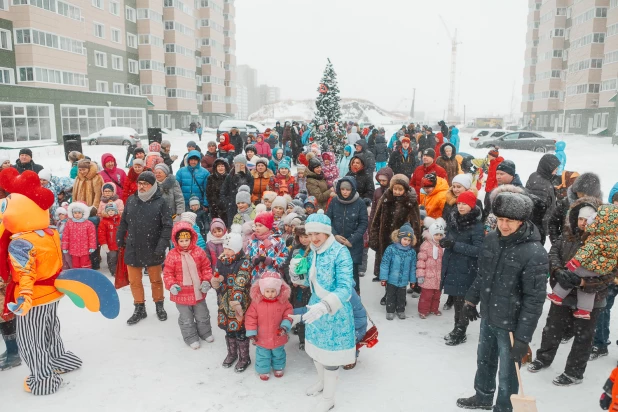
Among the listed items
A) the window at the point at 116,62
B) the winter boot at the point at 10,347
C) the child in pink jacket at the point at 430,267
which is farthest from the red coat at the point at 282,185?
the window at the point at 116,62

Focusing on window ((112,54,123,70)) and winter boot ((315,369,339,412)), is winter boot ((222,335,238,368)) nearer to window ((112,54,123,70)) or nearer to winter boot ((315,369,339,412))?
winter boot ((315,369,339,412))

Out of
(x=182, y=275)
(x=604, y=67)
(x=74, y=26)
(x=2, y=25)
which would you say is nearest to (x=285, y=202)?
(x=182, y=275)

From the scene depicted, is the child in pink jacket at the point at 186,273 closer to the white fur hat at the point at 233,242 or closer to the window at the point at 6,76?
the white fur hat at the point at 233,242

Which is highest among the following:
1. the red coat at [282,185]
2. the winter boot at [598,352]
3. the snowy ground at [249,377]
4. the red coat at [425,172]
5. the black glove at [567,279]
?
the red coat at [425,172]

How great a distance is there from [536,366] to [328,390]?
7.33 feet

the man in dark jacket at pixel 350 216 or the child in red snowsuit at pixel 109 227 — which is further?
the child in red snowsuit at pixel 109 227

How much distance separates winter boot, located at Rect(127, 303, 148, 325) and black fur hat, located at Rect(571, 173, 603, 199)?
17.8ft

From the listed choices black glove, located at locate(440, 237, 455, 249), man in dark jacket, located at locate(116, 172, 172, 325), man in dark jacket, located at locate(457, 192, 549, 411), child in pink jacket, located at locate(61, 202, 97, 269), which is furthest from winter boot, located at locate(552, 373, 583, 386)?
child in pink jacket, located at locate(61, 202, 97, 269)

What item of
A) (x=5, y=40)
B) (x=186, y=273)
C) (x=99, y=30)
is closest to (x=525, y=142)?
(x=186, y=273)

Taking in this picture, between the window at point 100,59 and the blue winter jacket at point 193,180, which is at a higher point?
the window at point 100,59

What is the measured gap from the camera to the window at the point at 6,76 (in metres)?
28.3

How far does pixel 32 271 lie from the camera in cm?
367

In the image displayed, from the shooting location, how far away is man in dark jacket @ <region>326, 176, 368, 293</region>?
18.2 feet

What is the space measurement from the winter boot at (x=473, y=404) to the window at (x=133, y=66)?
4779 cm
